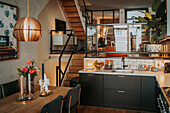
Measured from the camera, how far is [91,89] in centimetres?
468

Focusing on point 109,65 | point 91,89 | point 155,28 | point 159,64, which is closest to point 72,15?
point 109,65

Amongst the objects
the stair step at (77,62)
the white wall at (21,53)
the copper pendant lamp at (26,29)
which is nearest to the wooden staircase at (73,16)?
the stair step at (77,62)

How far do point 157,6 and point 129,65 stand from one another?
1.63m

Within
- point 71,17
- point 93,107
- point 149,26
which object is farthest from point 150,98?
point 71,17

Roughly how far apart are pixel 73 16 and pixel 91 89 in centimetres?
422

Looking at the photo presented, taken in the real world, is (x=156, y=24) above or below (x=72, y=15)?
below

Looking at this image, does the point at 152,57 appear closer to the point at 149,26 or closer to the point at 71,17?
the point at 149,26

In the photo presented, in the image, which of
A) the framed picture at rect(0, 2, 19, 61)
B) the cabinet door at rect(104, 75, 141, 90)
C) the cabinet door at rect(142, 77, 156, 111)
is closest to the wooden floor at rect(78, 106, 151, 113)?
the cabinet door at rect(142, 77, 156, 111)

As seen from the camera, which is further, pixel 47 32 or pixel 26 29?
pixel 47 32

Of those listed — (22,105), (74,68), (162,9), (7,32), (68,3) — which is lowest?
(22,105)

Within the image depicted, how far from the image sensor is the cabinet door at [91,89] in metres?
4.64

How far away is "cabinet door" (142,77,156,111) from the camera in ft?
14.0

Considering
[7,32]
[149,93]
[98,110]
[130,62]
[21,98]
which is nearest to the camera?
[21,98]

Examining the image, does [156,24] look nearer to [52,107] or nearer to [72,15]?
[52,107]
